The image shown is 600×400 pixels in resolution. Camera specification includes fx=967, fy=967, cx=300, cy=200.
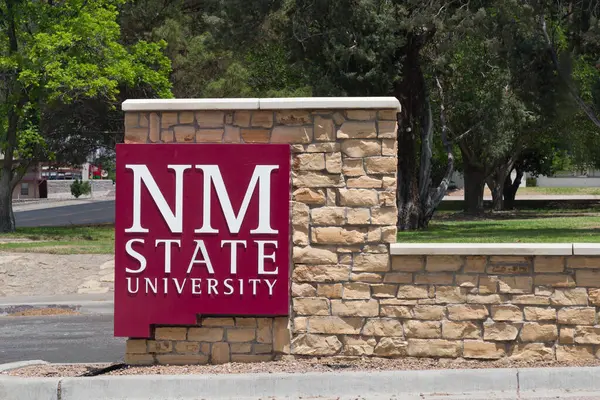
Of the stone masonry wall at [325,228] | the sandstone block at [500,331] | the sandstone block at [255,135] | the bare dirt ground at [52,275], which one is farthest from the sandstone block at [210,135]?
the bare dirt ground at [52,275]

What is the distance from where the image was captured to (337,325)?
8969mm

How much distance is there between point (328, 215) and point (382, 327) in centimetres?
115

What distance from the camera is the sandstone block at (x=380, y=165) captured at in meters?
8.94

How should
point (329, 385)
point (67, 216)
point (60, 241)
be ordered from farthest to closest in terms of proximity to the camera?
point (67, 216) → point (60, 241) → point (329, 385)

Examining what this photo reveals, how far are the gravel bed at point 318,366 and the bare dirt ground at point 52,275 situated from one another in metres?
9.26

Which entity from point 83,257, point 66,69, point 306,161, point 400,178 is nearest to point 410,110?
point 400,178

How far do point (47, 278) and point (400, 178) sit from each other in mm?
15245

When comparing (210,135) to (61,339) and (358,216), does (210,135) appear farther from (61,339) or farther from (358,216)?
(61,339)

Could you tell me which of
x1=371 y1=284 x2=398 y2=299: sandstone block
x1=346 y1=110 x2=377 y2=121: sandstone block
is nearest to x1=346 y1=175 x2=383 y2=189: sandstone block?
x1=346 y1=110 x2=377 y2=121: sandstone block

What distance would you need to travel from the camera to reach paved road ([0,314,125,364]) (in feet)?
38.1

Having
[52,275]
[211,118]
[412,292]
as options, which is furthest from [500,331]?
[52,275]

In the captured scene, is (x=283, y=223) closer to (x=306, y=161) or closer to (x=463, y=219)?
(x=306, y=161)

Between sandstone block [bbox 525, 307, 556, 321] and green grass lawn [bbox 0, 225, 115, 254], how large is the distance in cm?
1345

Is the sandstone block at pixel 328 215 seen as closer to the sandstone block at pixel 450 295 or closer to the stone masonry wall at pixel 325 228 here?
the stone masonry wall at pixel 325 228
